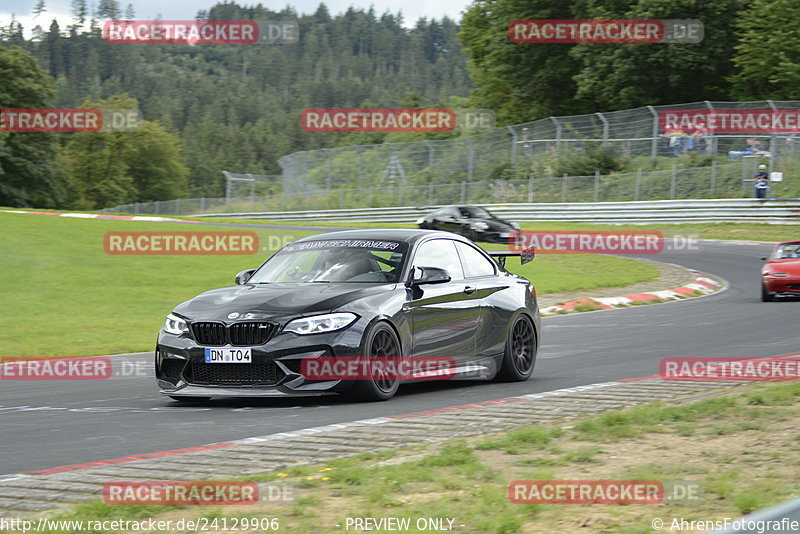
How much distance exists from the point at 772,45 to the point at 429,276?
144 ft

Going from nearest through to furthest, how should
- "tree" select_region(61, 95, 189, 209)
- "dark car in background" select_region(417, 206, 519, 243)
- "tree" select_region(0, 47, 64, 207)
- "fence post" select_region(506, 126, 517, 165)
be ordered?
"dark car in background" select_region(417, 206, 519, 243) → "fence post" select_region(506, 126, 517, 165) → "tree" select_region(0, 47, 64, 207) → "tree" select_region(61, 95, 189, 209)

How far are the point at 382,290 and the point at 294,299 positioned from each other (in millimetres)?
810

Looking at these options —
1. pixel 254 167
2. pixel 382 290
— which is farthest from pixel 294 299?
pixel 254 167

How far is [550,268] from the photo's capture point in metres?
26.8

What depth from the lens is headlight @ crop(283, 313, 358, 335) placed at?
8.50 meters

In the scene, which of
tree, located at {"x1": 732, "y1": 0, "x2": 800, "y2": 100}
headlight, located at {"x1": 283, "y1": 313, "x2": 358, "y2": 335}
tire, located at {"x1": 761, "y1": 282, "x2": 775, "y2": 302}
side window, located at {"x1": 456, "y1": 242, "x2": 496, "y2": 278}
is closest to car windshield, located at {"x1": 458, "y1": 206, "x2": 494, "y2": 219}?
tire, located at {"x1": 761, "y1": 282, "x2": 775, "y2": 302}

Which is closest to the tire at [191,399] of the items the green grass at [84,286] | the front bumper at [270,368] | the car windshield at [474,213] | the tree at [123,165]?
the front bumper at [270,368]

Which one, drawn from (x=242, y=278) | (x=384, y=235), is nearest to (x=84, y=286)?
(x=242, y=278)

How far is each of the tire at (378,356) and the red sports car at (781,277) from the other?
1283cm

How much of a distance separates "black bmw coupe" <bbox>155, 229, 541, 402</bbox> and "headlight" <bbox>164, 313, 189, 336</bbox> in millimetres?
11

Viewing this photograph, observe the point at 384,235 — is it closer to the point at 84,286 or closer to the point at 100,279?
the point at 84,286

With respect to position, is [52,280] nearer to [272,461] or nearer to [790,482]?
[272,461]

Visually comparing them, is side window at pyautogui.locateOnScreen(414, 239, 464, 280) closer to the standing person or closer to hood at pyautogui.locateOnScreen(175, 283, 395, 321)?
hood at pyautogui.locateOnScreen(175, 283, 395, 321)

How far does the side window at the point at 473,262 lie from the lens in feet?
34.6
